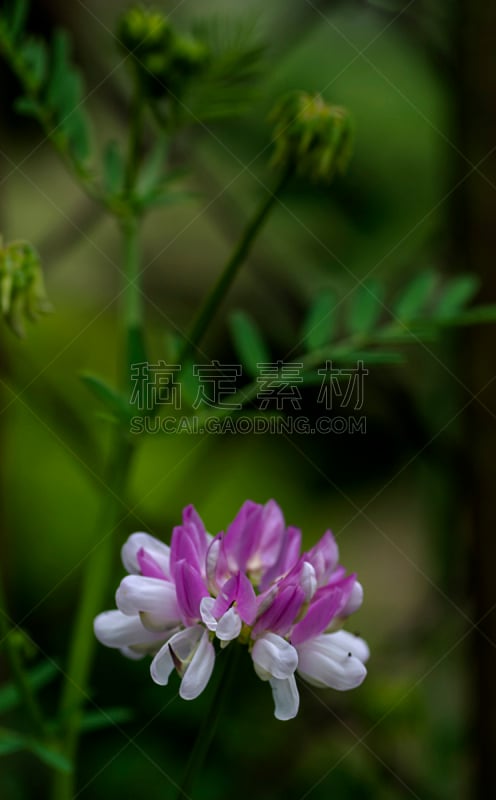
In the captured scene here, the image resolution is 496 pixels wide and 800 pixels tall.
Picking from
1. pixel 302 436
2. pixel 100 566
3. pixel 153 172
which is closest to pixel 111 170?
pixel 153 172

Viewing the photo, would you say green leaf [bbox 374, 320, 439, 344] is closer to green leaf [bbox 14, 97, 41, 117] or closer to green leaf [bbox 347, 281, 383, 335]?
green leaf [bbox 347, 281, 383, 335]

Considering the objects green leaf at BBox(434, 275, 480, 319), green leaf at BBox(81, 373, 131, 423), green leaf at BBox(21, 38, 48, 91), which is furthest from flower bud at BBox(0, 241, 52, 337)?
green leaf at BBox(434, 275, 480, 319)

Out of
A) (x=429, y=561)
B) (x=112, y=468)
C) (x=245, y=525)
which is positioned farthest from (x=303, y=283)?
(x=245, y=525)

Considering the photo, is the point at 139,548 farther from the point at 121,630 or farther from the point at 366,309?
the point at 366,309

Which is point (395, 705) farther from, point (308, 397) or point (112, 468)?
point (112, 468)

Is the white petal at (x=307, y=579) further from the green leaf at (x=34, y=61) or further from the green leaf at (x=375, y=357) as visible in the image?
the green leaf at (x=34, y=61)

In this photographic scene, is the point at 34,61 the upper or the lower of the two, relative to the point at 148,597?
upper
